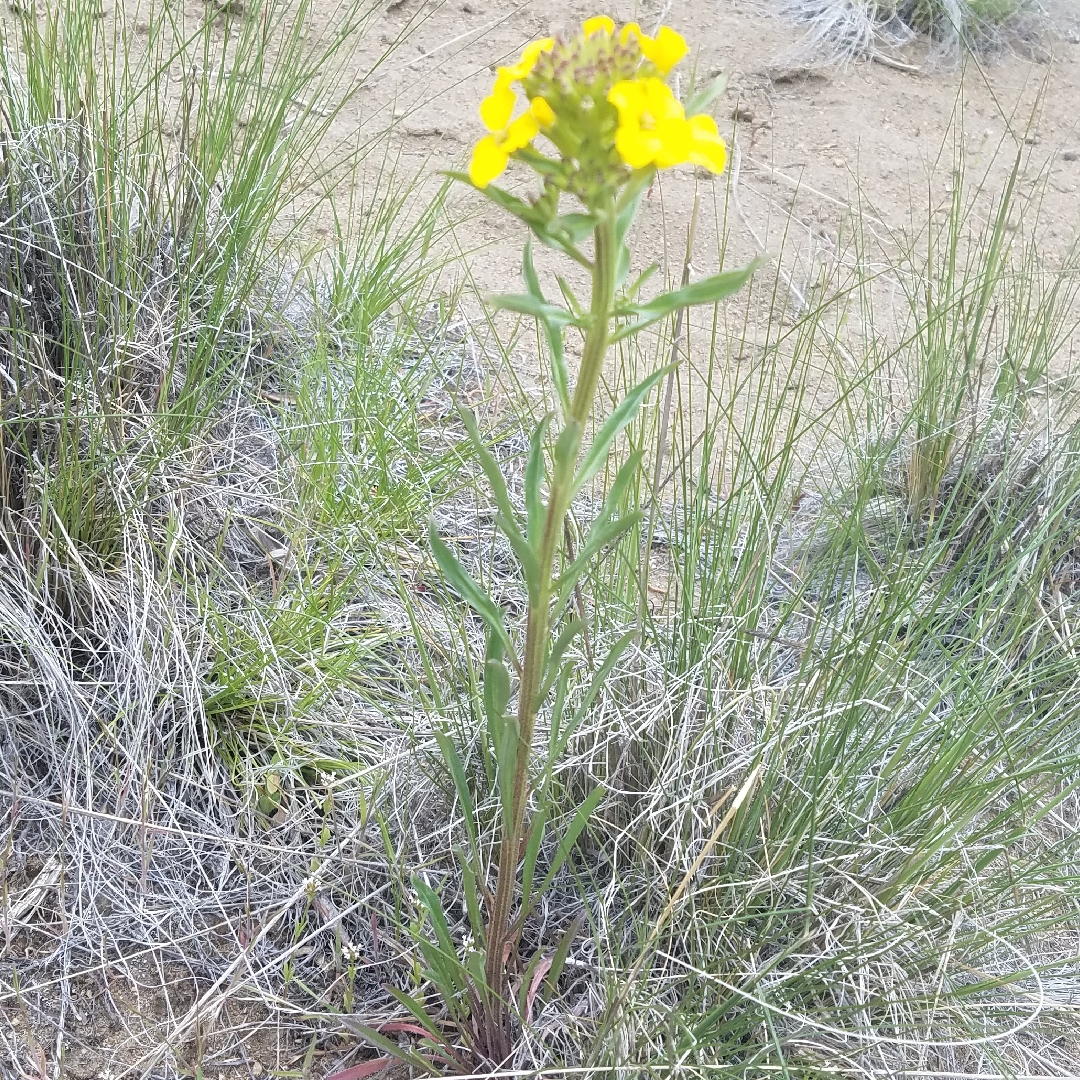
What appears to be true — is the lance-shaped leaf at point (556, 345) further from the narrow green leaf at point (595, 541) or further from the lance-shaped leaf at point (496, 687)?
the lance-shaped leaf at point (496, 687)

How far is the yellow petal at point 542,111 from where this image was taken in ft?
2.48

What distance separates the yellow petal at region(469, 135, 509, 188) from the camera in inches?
29.6

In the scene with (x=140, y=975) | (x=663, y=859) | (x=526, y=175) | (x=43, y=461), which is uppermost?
(x=526, y=175)

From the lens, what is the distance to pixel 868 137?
144 inches

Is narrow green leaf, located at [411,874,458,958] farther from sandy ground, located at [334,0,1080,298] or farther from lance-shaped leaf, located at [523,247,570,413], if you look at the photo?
sandy ground, located at [334,0,1080,298]

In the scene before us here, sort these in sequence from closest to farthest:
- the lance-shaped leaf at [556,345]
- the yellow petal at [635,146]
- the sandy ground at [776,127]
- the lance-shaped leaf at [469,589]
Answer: the yellow petal at [635,146] → the lance-shaped leaf at [556,345] → the lance-shaped leaf at [469,589] → the sandy ground at [776,127]

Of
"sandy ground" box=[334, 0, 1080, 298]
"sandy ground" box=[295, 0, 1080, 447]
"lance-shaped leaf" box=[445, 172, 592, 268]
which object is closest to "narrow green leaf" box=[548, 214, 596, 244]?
"lance-shaped leaf" box=[445, 172, 592, 268]

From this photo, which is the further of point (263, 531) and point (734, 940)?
point (263, 531)

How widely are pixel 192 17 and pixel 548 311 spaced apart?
333cm

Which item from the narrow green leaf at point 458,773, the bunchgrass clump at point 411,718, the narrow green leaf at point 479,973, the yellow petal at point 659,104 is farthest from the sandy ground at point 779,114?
the yellow petal at point 659,104

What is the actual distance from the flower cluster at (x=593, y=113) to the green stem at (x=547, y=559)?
0.04 m

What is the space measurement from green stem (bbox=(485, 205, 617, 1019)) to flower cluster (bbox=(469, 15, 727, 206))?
4cm

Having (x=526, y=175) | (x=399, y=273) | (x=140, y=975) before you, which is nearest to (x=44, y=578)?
(x=140, y=975)

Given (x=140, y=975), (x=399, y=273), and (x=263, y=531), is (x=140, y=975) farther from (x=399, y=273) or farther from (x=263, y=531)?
(x=399, y=273)
